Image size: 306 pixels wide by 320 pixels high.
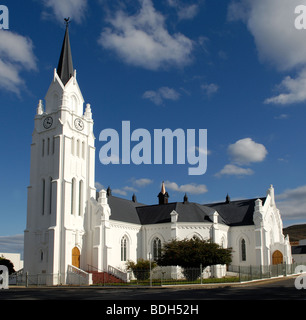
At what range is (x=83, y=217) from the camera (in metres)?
45.5

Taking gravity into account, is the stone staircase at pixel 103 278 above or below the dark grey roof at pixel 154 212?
below

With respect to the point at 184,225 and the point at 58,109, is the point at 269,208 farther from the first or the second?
the point at 58,109

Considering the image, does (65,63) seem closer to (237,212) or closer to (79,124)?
(79,124)

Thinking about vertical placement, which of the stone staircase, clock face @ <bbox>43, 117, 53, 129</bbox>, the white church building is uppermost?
clock face @ <bbox>43, 117, 53, 129</bbox>

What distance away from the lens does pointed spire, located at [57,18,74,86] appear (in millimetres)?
48559

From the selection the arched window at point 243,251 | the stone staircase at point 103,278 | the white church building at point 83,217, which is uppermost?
the white church building at point 83,217

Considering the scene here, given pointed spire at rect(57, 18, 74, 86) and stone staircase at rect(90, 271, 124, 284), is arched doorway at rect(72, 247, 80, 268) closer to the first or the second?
stone staircase at rect(90, 271, 124, 284)

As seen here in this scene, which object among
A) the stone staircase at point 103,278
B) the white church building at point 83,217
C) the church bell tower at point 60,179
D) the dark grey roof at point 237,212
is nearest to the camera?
the stone staircase at point 103,278

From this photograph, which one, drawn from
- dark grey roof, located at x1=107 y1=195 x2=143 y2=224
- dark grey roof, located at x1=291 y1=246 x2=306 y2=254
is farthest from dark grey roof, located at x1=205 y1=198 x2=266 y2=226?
dark grey roof, located at x1=291 y1=246 x2=306 y2=254

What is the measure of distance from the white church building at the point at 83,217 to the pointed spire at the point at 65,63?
0.40 feet

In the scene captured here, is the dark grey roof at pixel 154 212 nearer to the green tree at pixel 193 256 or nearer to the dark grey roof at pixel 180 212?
the dark grey roof at pixel 180 212

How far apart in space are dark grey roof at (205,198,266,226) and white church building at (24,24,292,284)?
169mm

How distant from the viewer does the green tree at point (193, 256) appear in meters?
40.5

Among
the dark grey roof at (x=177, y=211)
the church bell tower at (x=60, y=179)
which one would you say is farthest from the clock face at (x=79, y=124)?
the dark grey roof at (x=177, y=211)
